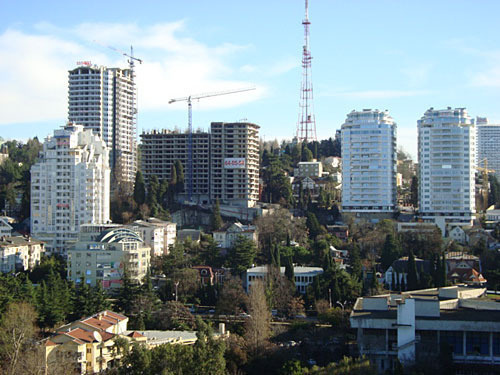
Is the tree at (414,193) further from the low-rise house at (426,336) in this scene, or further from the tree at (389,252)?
the low-rise house at (426,336)

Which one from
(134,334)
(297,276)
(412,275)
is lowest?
(134,334)

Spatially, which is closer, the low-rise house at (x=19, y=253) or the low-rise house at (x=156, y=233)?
the low-rise house at (x=19, y=253)

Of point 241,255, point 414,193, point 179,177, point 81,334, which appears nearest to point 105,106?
point 179,177

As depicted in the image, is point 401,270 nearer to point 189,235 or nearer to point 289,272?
point 289,272

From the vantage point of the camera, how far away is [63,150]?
258 feet

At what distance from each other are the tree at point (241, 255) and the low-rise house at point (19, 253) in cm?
1831

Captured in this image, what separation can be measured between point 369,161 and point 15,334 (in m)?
52.0

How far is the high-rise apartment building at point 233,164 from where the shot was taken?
3693 inches

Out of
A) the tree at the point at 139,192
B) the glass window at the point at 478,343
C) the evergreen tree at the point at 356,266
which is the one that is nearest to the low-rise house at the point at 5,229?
the tree at the point at 139,192

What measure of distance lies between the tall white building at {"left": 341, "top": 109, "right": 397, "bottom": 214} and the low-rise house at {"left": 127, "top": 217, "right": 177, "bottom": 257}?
2281cm

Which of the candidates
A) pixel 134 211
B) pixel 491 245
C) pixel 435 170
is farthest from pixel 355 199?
pixel 134 211

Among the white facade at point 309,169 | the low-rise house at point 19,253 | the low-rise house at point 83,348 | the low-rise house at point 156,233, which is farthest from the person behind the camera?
the white facade at point 309,169

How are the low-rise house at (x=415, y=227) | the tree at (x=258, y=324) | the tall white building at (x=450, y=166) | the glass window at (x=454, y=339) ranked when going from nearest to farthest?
the glass window at (x=454, y=339)
the tree at (x=258, y=324)
the low-rise house at (x=415, y=227)
the tall white building at (x=450, y=166)

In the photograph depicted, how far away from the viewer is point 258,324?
1966 inches
